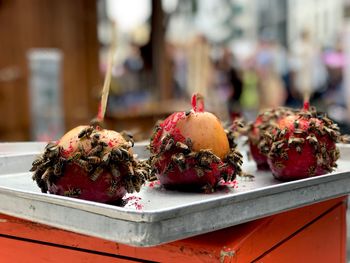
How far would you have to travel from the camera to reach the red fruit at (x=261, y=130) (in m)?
1.60

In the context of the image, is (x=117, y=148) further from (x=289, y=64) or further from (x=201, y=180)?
(x=289, y=64)

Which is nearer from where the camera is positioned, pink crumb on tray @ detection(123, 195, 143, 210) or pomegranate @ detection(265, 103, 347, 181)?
pink crumb on tray @ detection(123, 195, 143, 210)

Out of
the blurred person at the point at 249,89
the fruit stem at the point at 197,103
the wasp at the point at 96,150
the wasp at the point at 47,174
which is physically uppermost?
the fruit stem at the point at 197,103

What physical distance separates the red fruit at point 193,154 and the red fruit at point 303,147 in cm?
12

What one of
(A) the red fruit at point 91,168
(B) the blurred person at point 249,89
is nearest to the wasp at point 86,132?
(A) the red fruit at point 91,168

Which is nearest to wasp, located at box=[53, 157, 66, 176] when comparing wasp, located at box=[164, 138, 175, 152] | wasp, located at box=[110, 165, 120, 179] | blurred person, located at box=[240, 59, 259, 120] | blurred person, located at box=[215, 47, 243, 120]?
wasp, located at box=[110, 165, 120, 179]

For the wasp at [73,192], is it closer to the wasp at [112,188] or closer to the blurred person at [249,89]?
the wasp at [112,188]

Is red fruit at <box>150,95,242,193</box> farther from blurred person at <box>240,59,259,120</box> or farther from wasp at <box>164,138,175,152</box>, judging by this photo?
blurred person at <box>240,59,259,120</box>

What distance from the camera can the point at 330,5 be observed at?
8156 millimetres

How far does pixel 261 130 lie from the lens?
1.64m

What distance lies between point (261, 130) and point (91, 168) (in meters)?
0.63

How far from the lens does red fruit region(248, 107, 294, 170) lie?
160cm

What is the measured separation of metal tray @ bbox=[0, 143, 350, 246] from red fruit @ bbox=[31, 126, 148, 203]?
0.05 m

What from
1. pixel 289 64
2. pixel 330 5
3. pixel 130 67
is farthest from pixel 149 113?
pixel 330 5
